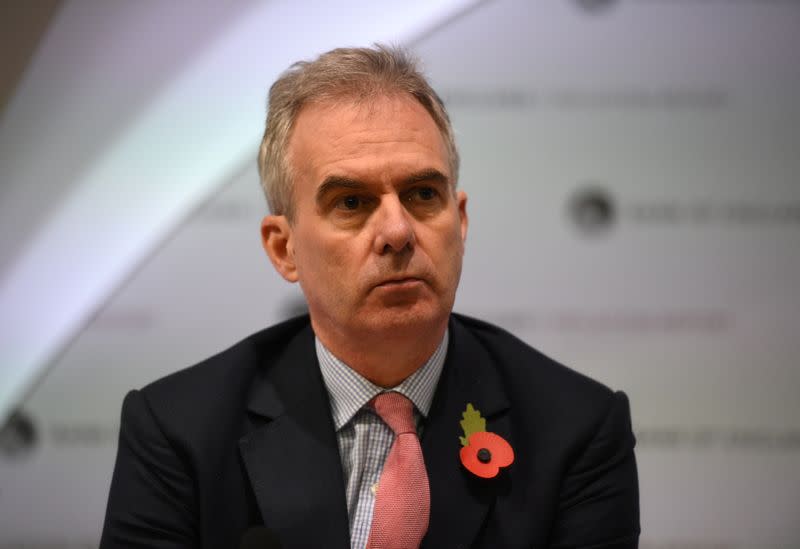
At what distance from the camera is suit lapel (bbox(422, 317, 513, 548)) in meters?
1.71

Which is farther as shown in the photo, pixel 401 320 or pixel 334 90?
pixel 334 90

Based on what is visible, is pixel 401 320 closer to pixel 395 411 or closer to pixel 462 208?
pixel 395 411

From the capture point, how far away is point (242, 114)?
304cm

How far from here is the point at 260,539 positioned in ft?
5.51

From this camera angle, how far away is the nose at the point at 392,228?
64.7 inches

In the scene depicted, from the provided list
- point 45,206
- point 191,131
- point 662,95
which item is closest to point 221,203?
point 191,131

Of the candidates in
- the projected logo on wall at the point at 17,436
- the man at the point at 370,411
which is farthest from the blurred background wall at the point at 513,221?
the man at the point at 370,411

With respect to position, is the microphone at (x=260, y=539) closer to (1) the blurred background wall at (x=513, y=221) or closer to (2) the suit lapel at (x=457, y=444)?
(2) the suit lapel at (x=457, y=444)

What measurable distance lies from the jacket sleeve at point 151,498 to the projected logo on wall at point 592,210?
1857 millimetres

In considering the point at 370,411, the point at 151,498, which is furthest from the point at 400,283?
the point at 151,498

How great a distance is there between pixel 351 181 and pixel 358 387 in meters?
0.45

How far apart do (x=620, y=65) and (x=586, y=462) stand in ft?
6.07

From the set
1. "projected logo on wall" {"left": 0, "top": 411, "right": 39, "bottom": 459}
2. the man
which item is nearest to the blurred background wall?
"projected logo on wall" {"left": 0, "top": 411, "right": 39, "bottom": 459}

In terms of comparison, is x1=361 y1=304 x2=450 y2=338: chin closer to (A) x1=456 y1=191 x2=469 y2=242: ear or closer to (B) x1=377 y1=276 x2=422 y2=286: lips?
(B) x1=377 y1=276 x2=422 y2=286: lips
